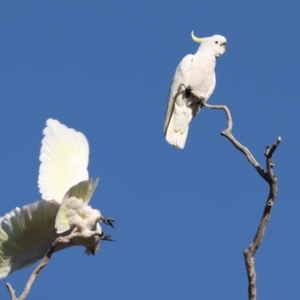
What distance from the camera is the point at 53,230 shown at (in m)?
4.52

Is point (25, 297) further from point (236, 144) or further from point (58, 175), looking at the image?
point (236, 144)

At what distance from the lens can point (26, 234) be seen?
444 centimetres

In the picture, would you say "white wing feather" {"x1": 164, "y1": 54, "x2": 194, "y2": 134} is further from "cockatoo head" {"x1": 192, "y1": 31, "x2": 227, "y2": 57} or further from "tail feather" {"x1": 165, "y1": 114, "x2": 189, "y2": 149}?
"cockatoo head" {"x1": 192, "y1": 31, "x2": 227, "y2": 57}

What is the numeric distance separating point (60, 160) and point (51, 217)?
53cm

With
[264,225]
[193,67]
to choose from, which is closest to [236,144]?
[264,225]

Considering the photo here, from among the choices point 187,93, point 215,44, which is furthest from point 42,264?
point 215,44

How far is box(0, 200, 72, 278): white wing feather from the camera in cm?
427

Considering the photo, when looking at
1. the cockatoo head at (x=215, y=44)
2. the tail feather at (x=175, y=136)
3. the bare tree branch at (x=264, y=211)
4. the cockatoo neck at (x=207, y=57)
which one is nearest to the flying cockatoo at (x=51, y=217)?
the bare tree branch at (x=264, y=211)

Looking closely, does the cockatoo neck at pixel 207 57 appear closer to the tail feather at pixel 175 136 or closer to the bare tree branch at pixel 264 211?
the tail feather at pixel 175 136

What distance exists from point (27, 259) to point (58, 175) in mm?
510

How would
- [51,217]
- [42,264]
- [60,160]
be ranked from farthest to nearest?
[60,160] < [51,217] < [42,264]

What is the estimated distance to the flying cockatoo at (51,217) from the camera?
4.34m

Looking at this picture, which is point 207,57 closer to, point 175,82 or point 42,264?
point 175,82

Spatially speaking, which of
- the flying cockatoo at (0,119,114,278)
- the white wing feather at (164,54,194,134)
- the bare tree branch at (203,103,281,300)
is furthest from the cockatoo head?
the flying cockatoo at (0,119,114,278)
